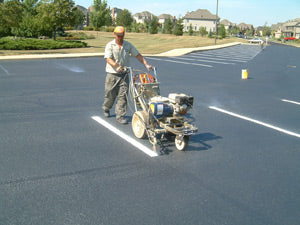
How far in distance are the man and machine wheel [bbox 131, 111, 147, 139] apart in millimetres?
727

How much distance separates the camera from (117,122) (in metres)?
6.70

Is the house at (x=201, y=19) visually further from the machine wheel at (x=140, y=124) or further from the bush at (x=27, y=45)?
the machine wheel at (x=140, y=124)

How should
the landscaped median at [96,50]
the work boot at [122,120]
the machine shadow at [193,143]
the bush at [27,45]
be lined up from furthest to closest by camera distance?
1. the bush at [27,45]
2. the landscaped median at [96,50]
3. the work boot at [122,120]
4. the machine shadow at [193,143]

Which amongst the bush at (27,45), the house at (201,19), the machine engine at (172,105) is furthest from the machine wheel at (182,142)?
the house at (201,19)

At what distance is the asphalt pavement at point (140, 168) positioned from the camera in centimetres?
347

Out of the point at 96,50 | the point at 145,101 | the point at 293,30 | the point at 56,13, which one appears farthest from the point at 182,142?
the point at 293,30

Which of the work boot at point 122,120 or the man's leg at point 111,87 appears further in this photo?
the work boot at point 122,120

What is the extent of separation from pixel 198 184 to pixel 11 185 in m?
2.47

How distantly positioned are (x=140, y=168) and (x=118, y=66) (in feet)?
7.57

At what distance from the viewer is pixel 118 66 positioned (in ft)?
19.6

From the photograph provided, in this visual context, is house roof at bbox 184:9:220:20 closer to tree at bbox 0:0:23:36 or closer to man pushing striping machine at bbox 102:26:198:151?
tree at bbox 0:0:23:36

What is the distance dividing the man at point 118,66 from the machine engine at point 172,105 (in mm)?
1128

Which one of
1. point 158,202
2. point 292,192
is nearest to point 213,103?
point 292,192

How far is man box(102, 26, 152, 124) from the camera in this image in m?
6.11
